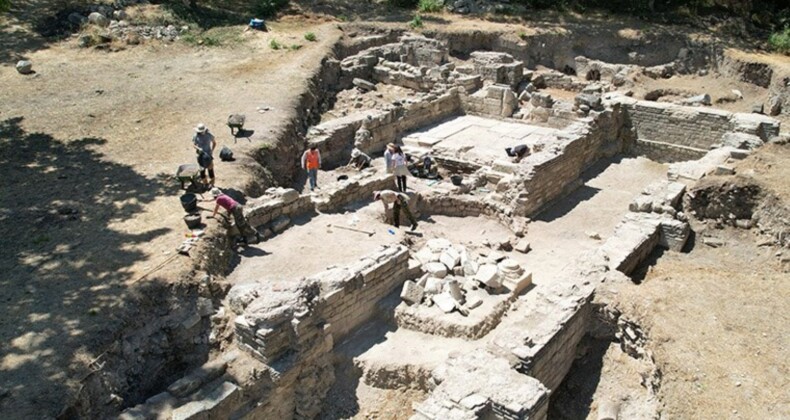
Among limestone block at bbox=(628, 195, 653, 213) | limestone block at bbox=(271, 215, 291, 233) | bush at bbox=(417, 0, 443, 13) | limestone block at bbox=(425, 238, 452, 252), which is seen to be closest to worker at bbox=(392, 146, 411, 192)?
limestone block at bbox=(425, 238, 452, 252)

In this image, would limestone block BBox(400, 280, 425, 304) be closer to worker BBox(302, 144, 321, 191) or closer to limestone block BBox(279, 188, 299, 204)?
limestone block BBox(279, 188, 299, 204)

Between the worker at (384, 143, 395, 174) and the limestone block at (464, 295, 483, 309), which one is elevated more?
the worker at (384, 143, 395, 174)

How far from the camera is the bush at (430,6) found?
27562 mm

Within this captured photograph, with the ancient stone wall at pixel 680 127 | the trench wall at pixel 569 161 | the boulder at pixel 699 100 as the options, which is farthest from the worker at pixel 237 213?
the boulder at pixel 699 100

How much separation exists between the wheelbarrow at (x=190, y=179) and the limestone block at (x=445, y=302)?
199 inches

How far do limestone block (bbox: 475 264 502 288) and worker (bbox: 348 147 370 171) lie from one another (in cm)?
601

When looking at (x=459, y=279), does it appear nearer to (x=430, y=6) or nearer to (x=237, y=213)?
(x=237, y=213)

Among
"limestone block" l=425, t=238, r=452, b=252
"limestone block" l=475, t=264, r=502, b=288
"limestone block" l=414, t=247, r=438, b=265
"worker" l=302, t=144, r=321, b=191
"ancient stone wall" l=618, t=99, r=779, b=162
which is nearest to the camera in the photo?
"limestone block" l=475, t=264, r=502, b=288

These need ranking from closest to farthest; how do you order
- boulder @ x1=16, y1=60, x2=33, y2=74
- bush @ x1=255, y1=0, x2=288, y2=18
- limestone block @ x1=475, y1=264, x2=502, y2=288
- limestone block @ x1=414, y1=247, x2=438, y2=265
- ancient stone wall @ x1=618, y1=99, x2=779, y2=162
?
limestone block @ x1=475, y1=264, x2=502, y2=288, limestone block @ x1=414, y1=247, x2=438, y2=265, ancient stone wall @ x1=618, y1=99, x2=779, y2=162, boulder @ x1=16, y1=60, x2=33, y2=74, bush @ x1=255, y1=0, x2=288, y2=18

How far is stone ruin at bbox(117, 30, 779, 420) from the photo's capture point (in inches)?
320

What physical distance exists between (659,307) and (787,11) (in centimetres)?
2191

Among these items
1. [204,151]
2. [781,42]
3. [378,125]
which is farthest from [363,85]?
[781,42]

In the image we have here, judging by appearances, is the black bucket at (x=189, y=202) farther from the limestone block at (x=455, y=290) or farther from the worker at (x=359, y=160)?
the worker at (x=359, y=160)

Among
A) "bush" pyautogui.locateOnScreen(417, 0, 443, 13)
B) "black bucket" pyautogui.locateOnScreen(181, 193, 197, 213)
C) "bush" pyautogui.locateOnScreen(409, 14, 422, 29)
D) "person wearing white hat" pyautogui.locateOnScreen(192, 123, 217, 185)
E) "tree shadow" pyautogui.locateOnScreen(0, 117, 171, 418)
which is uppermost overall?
"bush" pyautogui.locateOnScreen(417, 0, 443, 13)
